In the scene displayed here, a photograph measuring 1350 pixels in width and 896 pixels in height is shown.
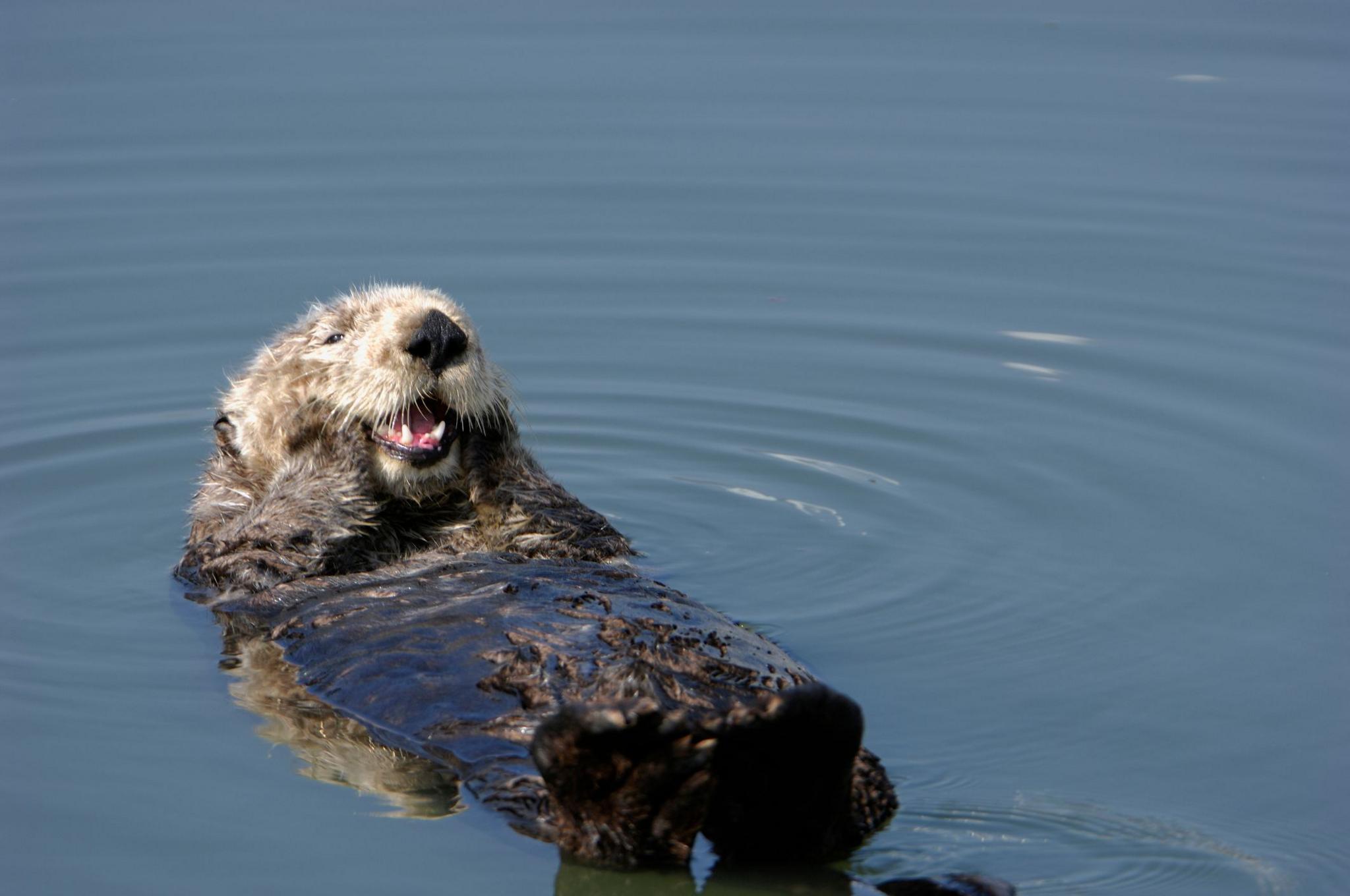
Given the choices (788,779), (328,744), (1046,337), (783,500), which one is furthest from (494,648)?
(1046,337)

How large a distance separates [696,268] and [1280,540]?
3.39 meters

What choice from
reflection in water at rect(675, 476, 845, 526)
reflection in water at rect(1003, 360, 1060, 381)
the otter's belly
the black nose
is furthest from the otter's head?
reflection in water at rect(1003, 360, 1060, 381)

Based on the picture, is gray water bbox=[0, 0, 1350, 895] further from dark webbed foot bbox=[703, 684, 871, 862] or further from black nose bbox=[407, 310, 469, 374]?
black nose bbox=[407, 310, 469, 374]

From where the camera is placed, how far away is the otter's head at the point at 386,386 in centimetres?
485

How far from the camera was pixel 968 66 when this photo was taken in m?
10.2

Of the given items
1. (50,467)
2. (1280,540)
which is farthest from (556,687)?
(50,467)

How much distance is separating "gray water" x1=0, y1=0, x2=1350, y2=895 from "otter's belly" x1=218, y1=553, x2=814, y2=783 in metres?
0.21

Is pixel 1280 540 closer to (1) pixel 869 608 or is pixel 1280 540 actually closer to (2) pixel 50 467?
(1) pixel 869 608

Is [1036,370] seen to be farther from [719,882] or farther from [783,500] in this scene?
[719,882]

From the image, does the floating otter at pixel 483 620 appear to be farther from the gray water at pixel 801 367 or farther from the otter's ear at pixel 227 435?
the gray water at pixel 801 367

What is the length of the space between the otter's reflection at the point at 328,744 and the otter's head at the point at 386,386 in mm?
708

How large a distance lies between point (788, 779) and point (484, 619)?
1162 mm

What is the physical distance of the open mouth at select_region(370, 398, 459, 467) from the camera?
503cm

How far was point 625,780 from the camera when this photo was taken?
10.8ft
